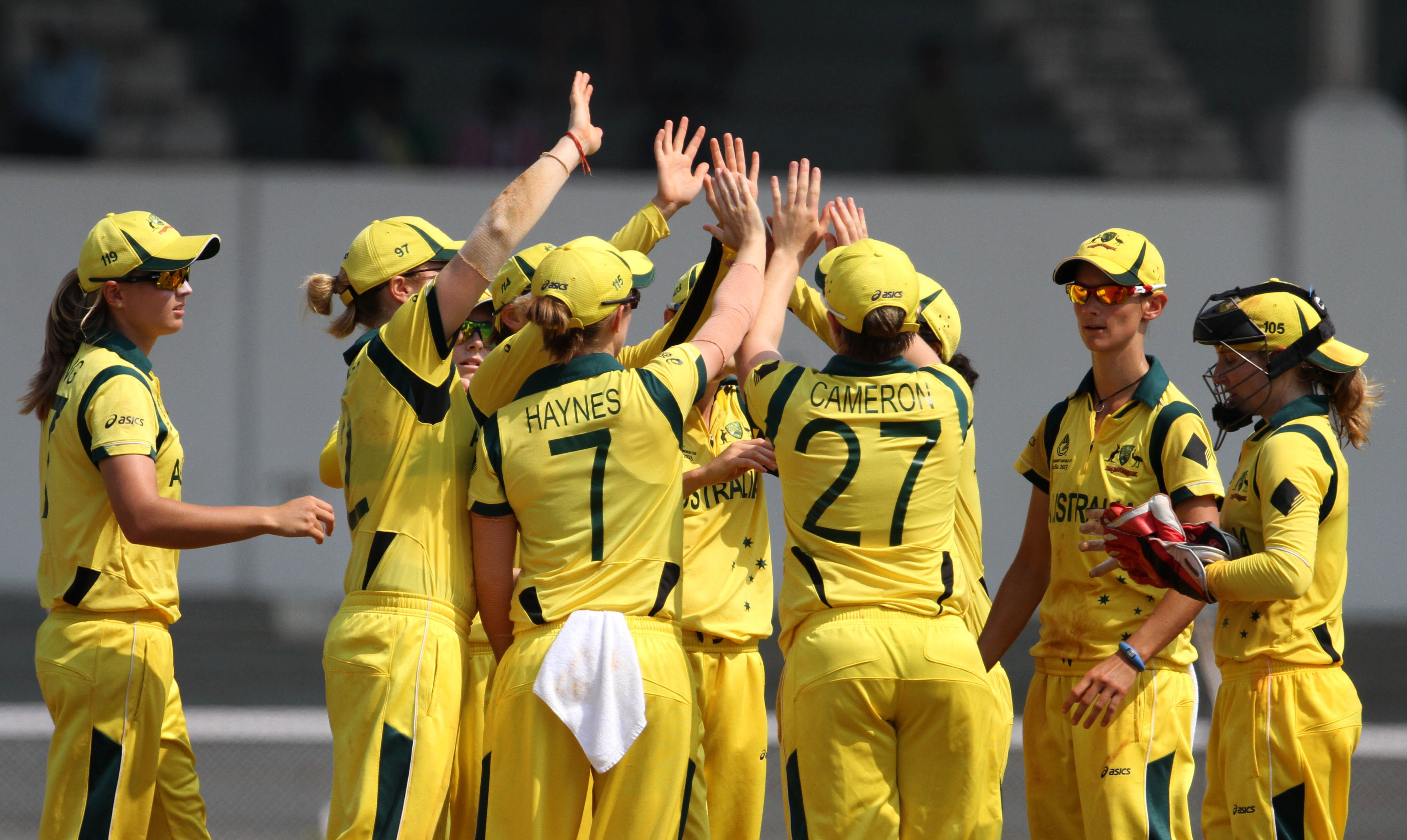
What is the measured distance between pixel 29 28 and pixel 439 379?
11614 millimetres

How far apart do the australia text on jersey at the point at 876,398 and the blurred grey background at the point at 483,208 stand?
18.9ft

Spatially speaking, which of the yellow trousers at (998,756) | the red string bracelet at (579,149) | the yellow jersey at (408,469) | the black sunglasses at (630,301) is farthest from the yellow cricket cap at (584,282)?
the yellow trousers at (998,756)

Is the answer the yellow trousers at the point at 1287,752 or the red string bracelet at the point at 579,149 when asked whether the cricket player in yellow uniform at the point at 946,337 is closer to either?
the yellow trousers at the point at 1287,752

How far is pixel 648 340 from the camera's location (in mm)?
4660

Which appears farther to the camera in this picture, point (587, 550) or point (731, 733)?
point (731, 733)

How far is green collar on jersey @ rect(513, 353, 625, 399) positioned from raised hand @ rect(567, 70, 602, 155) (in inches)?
26.3

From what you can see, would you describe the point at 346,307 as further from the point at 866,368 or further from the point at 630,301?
the point at 866,368

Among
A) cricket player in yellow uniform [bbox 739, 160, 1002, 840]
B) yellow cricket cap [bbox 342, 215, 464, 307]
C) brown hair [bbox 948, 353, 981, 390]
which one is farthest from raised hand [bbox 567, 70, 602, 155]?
brown hair [bbox 948, 353, 981, 390]

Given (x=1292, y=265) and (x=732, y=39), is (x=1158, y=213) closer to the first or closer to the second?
(x=1292, y=265)

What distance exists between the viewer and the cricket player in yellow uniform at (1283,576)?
13.4ft

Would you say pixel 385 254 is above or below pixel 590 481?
above

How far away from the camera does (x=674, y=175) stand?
15.0ft

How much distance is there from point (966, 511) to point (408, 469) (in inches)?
69.5

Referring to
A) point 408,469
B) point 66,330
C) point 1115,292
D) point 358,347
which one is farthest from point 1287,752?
point 66,330
